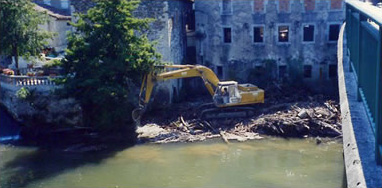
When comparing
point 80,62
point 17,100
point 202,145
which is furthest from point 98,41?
point 202,145

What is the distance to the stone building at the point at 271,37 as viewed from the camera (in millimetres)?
27297

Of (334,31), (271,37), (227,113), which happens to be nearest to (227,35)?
(271,37)

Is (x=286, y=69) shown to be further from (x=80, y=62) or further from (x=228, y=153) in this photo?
(x=80, y=62)

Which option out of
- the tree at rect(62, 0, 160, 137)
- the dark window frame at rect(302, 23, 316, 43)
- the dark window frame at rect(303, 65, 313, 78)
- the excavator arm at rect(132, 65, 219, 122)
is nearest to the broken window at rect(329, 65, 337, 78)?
the dark window frame at rect(303, 65, 313, 78)

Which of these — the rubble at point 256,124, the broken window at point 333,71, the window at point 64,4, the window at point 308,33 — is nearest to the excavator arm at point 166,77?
the rubble at point 256,124

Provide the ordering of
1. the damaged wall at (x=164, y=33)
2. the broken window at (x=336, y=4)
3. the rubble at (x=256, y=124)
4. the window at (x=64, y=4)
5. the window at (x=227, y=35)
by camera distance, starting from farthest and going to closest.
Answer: the window at (x=64, y=4) → the window at (x=227, y=35) → the broken window at (x=336, y=4) → the damaged wall at (x=164, y=33) → the rubble at (x=256, y=124)

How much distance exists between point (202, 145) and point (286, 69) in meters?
9.92

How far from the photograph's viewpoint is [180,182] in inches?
645

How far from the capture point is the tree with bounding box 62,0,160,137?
20.9m

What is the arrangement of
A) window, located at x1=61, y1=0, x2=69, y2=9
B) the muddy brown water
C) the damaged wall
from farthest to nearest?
window, located at x1=61, y1=0, x2=69, y2=9 < the damaged wall < the muddy brown water

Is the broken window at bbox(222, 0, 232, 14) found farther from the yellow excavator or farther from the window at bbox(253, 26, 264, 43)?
the yellow excavator

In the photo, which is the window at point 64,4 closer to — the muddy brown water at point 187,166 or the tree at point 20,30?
the tree at point 20,30

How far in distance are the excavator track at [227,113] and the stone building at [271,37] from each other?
4.91 m

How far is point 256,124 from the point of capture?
2217cm
